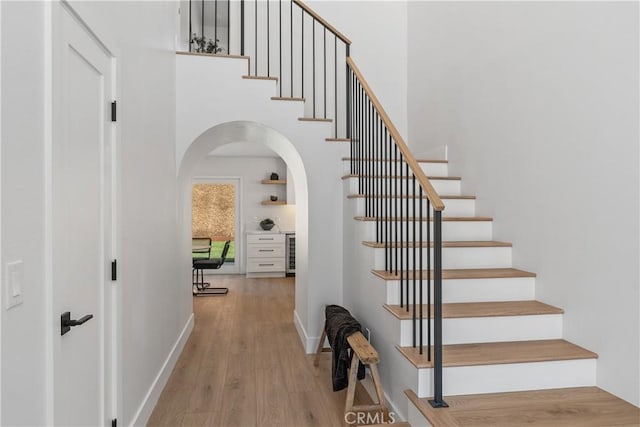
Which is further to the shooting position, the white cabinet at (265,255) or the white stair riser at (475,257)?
the white cabinet at (265,255)

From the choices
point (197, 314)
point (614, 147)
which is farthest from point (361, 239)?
point (197, 314)

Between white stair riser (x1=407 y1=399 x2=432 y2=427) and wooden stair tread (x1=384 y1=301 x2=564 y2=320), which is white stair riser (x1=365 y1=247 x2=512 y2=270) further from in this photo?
white stair riser (x1=407 y1=399 x2=432 y2=427)

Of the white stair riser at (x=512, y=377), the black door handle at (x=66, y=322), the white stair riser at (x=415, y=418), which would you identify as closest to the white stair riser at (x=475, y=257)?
the white stair riser at (x=512, y=377)

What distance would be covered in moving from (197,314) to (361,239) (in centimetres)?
298

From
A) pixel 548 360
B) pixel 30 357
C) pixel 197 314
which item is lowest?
pixel 197 314

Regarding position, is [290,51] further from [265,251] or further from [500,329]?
[265,251]

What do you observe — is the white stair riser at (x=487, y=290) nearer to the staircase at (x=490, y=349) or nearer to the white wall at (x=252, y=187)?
the staircase at (x=490, y=349)

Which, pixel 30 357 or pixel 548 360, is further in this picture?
pixel 548 360

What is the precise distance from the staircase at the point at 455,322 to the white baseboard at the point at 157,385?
5.06 ft

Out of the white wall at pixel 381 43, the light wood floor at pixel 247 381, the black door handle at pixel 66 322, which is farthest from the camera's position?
the white wall at pixel 381 43

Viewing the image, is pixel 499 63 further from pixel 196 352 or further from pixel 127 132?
pixel 196 352

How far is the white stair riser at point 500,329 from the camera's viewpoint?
244 centimetres

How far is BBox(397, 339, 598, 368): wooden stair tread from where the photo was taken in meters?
2.18

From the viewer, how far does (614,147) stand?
A: 215 centimetres
